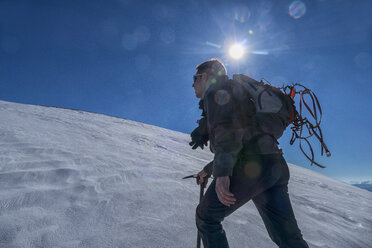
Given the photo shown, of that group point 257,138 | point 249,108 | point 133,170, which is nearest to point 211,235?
point 257,138

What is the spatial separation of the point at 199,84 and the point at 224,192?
2.80ft

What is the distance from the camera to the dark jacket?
1222 mm

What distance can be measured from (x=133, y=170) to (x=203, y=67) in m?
2.55

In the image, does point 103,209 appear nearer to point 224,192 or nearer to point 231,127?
point 224,192

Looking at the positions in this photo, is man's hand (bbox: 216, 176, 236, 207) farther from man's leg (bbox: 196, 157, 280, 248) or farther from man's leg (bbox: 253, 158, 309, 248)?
man's leg (bbox: 253, 158, 309, 248)

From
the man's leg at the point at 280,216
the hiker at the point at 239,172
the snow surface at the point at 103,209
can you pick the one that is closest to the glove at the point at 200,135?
the hiker at the point at 239,172

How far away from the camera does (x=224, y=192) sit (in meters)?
1.19

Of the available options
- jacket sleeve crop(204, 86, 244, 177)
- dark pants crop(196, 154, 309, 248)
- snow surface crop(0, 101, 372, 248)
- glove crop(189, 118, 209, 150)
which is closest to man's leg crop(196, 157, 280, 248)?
dark pants crop(196, 154, 309, 248)

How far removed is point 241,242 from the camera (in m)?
2.10

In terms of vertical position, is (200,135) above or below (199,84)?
below

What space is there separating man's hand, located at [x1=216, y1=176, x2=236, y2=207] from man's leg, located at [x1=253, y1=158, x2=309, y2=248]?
345 mm

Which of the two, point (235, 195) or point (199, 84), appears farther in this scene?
point (199, 84)

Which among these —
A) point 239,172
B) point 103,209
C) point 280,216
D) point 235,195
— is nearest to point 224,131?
point 239,172

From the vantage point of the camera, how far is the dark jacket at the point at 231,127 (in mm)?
1222
